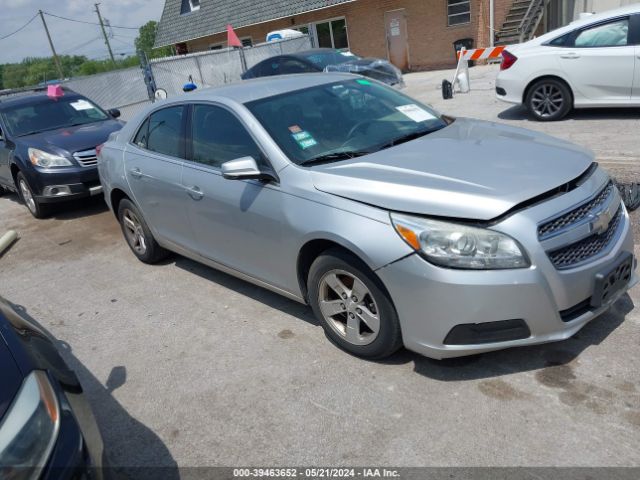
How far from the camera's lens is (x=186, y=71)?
55.2 ft

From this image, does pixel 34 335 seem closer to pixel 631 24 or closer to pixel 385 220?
pixel 385 220

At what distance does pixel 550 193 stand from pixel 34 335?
8.62 ft

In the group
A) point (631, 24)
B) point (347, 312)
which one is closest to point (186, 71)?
point (631, 24)

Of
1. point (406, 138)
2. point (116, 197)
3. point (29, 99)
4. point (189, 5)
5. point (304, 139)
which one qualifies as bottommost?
point (116, 197)

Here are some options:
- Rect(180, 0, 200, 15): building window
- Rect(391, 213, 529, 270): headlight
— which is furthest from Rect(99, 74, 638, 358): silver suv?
Rect(180, 0, 200, 15): building window

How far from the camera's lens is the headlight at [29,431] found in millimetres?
1812

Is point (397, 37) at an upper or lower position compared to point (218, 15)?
lower

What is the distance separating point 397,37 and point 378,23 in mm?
958

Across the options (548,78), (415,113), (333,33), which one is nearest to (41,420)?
(415,113)

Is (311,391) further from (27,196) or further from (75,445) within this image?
(27,196)

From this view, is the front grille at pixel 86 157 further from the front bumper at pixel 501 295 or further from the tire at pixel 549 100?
the tire at pixel 549 100

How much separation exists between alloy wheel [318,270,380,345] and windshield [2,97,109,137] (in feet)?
21.6

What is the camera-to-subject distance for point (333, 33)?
22.4 metres

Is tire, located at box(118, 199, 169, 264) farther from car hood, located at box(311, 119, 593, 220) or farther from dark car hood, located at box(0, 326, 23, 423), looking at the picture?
dark car hood, located at box(0, 326, 23, 423)
